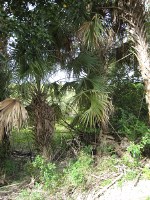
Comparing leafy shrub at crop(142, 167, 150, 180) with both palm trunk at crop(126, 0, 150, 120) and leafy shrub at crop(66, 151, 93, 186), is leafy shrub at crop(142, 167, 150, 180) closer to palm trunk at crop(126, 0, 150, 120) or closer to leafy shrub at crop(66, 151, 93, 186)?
leafy shrub at crop(66, 151, 93, 186)

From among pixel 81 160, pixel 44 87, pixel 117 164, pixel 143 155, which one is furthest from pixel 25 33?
pixel 143 155

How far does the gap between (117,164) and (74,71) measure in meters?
2.36

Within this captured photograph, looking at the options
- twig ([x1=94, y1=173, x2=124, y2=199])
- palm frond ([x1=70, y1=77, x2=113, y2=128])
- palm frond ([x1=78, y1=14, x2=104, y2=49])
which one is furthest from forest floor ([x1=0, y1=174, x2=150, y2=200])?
palm frond ([x1=78, y1=14, x2=104, y2=49])

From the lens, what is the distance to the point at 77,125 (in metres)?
8.02

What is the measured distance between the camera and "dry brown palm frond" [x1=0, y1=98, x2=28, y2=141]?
586 cm

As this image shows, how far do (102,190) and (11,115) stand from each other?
2.26 m

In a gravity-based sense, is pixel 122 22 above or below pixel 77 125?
above

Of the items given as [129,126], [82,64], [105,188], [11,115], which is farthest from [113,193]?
[82,64]

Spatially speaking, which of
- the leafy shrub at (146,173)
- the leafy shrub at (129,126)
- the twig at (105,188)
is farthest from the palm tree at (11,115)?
the leafy shrub at (129,126)

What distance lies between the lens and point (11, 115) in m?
5.88

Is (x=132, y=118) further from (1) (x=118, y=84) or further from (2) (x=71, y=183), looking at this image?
(2) (x=71, y=183)

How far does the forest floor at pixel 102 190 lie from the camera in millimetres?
5564

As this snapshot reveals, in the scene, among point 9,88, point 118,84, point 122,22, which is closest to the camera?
point 9,88

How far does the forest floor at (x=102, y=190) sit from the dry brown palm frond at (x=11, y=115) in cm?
129
